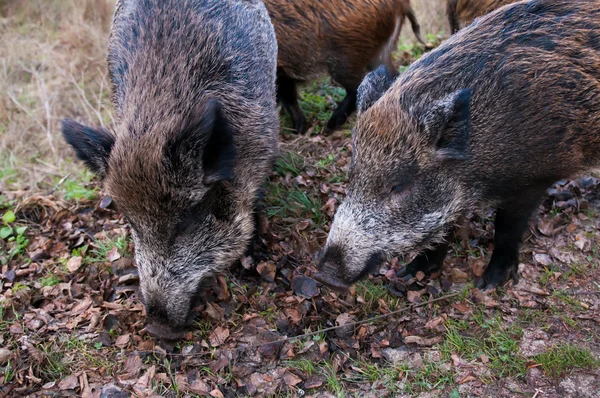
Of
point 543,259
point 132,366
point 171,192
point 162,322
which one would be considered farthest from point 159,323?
point 543,259

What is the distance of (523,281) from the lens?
3.75m

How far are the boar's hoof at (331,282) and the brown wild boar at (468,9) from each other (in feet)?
9.75

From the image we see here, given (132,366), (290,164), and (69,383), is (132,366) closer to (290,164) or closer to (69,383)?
(69,383)

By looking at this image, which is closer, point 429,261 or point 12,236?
point 429,261

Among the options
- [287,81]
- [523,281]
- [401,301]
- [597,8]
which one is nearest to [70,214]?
[287,81]

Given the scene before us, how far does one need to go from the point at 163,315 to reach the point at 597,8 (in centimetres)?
318

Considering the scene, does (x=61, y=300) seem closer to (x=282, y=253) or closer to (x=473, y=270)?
(x=282, y=253)

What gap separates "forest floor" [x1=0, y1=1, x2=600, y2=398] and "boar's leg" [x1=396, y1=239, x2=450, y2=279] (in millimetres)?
74

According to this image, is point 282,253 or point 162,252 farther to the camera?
point 282,253

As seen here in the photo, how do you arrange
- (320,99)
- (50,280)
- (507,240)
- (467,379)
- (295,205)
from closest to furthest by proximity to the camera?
(467,379) < (507,240) < (50,280) < (295,205) < (320,99)

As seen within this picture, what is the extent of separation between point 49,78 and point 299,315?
6683mm

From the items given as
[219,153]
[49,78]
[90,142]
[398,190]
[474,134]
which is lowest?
[49,78]

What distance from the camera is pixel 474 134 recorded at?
3275 millimetres

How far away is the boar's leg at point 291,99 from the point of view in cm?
549
